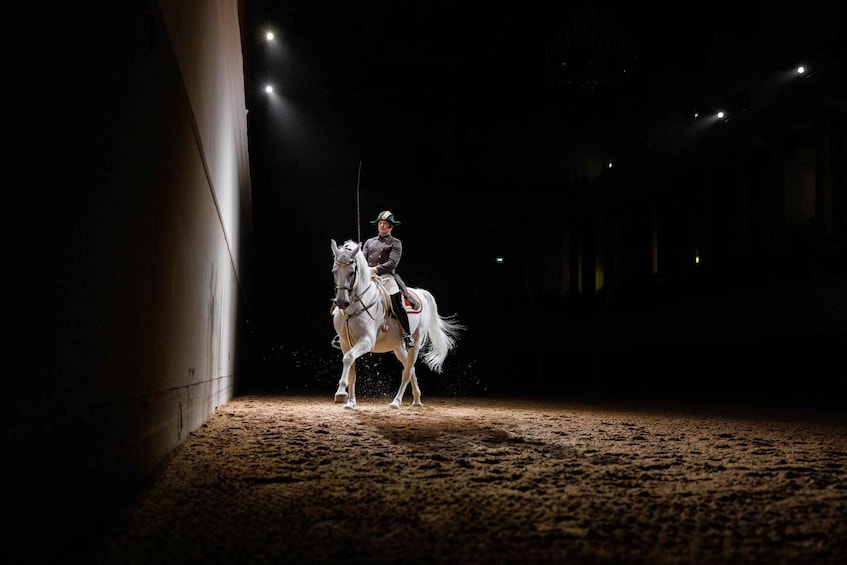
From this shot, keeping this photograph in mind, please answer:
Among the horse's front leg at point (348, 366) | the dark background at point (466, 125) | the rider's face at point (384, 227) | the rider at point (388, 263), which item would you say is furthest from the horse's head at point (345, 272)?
the dark background at point (466, 125)

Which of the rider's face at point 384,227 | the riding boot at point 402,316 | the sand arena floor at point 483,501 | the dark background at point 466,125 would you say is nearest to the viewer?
the sand arena floor at point 483,501

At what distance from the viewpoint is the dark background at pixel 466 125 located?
1093 cm

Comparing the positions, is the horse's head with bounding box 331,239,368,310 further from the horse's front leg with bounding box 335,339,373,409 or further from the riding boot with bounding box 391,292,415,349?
the riding boot with bounding box 391,292,415,349

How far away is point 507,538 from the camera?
202cm

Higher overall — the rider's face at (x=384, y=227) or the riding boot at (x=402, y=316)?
the rider's face at (x=384, y=227)

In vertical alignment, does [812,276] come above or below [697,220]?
below

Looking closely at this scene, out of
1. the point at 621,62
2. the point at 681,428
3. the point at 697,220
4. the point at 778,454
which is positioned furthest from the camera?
the point at 697,220

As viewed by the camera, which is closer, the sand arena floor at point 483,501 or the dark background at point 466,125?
the sand arena floor at point 483,501

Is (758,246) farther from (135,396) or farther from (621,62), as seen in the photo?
(135,396)

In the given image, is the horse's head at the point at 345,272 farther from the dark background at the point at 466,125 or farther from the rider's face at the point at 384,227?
the dark background at the point at 466,125

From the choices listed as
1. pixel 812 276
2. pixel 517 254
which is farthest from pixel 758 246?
pixel 517 254

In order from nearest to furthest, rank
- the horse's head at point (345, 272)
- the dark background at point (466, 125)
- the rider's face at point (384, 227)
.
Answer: the horse's head at point (345, 272) < the rider's face at point (384, 227) < the dark background at point (466, 125)

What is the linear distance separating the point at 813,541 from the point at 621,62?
7999 mm

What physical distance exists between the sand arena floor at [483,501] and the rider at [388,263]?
323 cm
